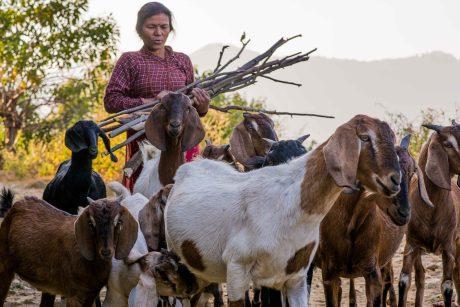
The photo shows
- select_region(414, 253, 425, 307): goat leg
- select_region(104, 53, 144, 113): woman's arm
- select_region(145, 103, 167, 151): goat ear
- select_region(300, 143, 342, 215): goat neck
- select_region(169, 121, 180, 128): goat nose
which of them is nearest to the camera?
select_region(300, 143, 342, 215): goat neck

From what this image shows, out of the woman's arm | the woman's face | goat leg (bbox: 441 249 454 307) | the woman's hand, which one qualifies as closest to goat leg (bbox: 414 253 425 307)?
goat leg (bbox: 441 249 454 307)

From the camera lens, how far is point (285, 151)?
646cm

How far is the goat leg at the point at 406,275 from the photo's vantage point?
804 centimetres

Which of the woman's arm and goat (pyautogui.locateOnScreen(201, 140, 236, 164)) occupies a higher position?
the woman's arm

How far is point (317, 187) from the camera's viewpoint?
220 inches

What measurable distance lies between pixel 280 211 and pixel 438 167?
2.77 metres

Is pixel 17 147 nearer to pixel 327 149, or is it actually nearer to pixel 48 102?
pixel 48 102

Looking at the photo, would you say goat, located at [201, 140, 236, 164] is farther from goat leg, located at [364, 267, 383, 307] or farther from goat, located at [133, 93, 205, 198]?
goat leg, located at [364, 267, 383, 307]

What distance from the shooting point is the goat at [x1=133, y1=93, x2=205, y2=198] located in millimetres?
7336

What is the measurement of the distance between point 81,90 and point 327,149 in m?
15.8

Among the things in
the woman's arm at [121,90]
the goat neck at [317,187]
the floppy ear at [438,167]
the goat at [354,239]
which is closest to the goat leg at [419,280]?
the floppy ear at [438,167]

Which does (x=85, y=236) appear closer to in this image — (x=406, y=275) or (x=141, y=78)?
(x=141, y=78)

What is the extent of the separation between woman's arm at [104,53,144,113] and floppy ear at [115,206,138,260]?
1870 mm

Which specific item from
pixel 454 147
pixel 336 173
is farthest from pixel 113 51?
pixel 336 173
